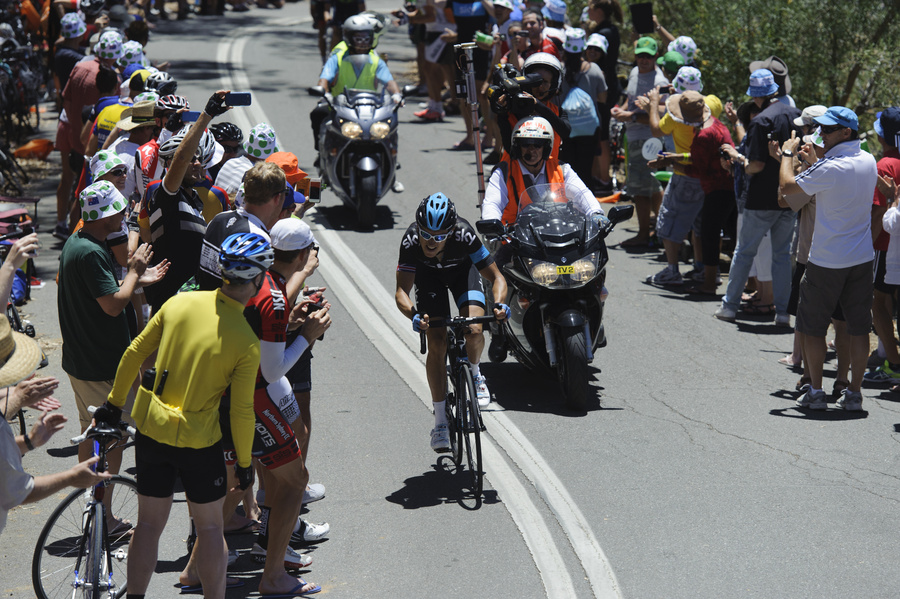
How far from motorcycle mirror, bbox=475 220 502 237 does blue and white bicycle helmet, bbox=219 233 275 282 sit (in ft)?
11.5

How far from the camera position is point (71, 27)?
13.5m

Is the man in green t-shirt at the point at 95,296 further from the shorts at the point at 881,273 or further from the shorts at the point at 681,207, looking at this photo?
the shorts at the point at 681,207

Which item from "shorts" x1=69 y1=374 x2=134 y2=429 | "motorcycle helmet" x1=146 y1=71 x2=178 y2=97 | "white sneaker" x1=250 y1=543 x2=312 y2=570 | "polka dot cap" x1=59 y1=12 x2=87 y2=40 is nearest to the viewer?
"white sneaker" x1=250 y1=543 x2=312 y2=570

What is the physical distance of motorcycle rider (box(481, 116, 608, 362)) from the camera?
28.9ft

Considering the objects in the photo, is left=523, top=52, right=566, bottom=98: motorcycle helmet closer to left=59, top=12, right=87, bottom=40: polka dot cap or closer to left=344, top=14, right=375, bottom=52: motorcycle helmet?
left=344, top=14, right=375, bottom=52: motorcycle helmet

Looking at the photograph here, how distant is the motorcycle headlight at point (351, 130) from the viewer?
13.1 metres

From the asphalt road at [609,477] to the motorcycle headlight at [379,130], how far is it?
7.76 ft

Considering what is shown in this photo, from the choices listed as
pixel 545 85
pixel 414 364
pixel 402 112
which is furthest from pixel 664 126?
pixel 402 112

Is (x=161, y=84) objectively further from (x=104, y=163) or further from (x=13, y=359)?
(x=13, y=359)

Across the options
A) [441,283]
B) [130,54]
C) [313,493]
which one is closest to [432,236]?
[441,283]

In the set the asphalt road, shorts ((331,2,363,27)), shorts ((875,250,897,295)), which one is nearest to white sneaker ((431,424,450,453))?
the asphalt road

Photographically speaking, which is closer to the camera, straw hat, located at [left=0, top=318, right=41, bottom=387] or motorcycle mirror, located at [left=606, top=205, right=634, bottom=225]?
straw hat, located at [left=0, top=318, right=41, bottom=387]

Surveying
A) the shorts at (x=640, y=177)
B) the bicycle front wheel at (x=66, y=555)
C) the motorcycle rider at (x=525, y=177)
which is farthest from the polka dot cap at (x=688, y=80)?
the bicycle front wheel at (x=66, y=555)

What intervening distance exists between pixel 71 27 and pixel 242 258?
10207 millimetres
